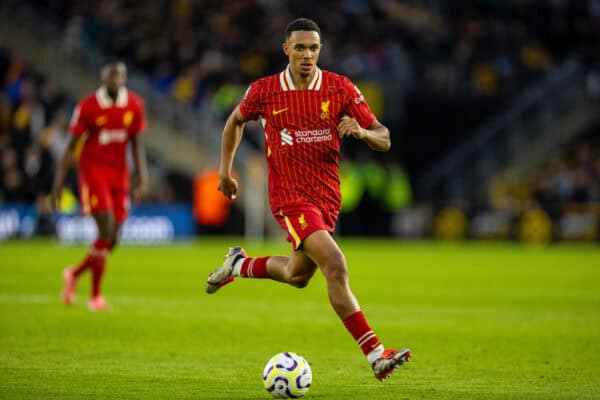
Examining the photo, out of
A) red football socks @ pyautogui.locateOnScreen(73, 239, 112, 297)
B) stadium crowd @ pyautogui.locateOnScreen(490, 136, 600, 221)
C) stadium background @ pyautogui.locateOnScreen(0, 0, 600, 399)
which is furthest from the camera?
stadium crowd @ pyautogui.locateOnScreen(490, 136, 600, 221)

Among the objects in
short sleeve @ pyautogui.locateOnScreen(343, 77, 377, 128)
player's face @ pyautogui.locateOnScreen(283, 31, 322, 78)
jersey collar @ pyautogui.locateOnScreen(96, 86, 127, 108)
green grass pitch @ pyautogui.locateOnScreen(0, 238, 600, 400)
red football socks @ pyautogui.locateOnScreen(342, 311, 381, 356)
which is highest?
player's face @ pyautogui.locateOnScreen(283, 31, 322, 78)

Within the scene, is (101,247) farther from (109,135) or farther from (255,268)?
(255,268)

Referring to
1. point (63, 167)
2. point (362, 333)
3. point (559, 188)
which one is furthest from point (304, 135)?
point (559, 188)

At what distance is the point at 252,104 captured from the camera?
820cm

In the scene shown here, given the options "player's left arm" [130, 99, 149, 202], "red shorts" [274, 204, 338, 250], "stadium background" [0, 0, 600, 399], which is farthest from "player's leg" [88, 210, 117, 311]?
"red shorts" [274, 204, 338, 250]

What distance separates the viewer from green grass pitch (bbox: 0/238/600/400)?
7.69 meters

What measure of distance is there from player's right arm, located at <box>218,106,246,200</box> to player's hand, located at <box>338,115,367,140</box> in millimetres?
1017

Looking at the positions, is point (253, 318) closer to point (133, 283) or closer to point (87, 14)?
point (133, 283)

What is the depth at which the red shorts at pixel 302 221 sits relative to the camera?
779 cm

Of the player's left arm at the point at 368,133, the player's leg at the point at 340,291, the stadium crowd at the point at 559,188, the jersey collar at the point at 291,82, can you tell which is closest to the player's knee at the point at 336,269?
the player's leg at the point at 340,291

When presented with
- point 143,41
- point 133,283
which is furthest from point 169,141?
point 133,283

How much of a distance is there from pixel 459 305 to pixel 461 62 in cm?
1985

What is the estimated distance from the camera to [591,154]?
3102cm

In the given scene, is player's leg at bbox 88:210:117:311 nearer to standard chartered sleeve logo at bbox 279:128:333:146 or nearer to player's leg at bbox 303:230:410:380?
standard chartered sleeve logo at bbox 279:128:333:146
